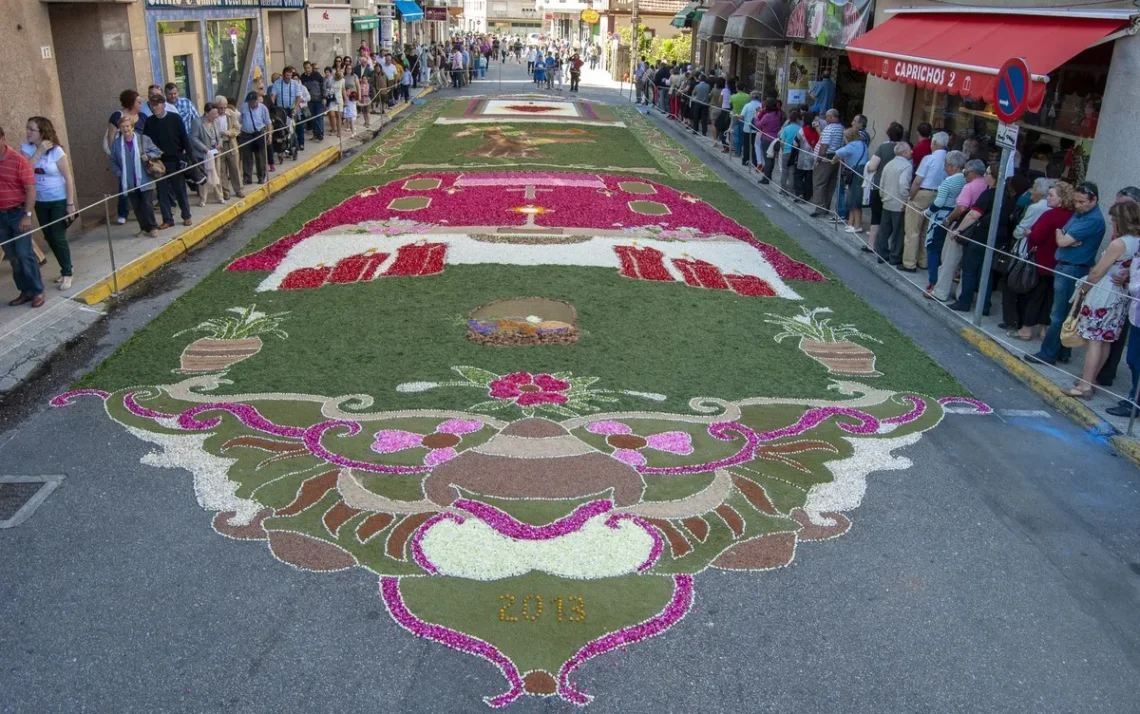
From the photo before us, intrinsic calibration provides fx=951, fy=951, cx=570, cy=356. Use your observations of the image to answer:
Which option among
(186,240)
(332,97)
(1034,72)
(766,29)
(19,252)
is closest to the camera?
(19,252)

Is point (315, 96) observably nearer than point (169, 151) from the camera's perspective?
No

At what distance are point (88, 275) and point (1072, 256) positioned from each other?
10185 mm

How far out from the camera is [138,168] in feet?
39.5

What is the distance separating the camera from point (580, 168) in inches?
754

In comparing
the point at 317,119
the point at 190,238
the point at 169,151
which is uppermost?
the point at 169,151

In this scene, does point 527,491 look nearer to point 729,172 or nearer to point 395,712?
point 395,712

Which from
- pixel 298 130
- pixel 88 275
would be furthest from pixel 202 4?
pixel 88 275

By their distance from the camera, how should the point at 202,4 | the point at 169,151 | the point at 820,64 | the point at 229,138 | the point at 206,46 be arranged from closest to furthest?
the point at 169,151
the point at 229,138
the point at 202,4
the point at 206,46
the point at 820,64

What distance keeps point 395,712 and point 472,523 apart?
1.65 m

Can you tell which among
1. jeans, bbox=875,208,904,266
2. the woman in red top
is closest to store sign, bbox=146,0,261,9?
jeans, bbox=875,208,904,266

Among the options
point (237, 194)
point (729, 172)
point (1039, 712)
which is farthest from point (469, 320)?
point (729, 172)

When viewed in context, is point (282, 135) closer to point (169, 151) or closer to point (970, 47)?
point (169, 151)

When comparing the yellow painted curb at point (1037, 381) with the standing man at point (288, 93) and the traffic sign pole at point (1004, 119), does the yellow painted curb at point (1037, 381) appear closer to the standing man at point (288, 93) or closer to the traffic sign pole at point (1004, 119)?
the traffic sign pole at point (1004, 119)

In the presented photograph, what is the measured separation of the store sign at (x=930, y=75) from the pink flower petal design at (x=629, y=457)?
8.47 meters
